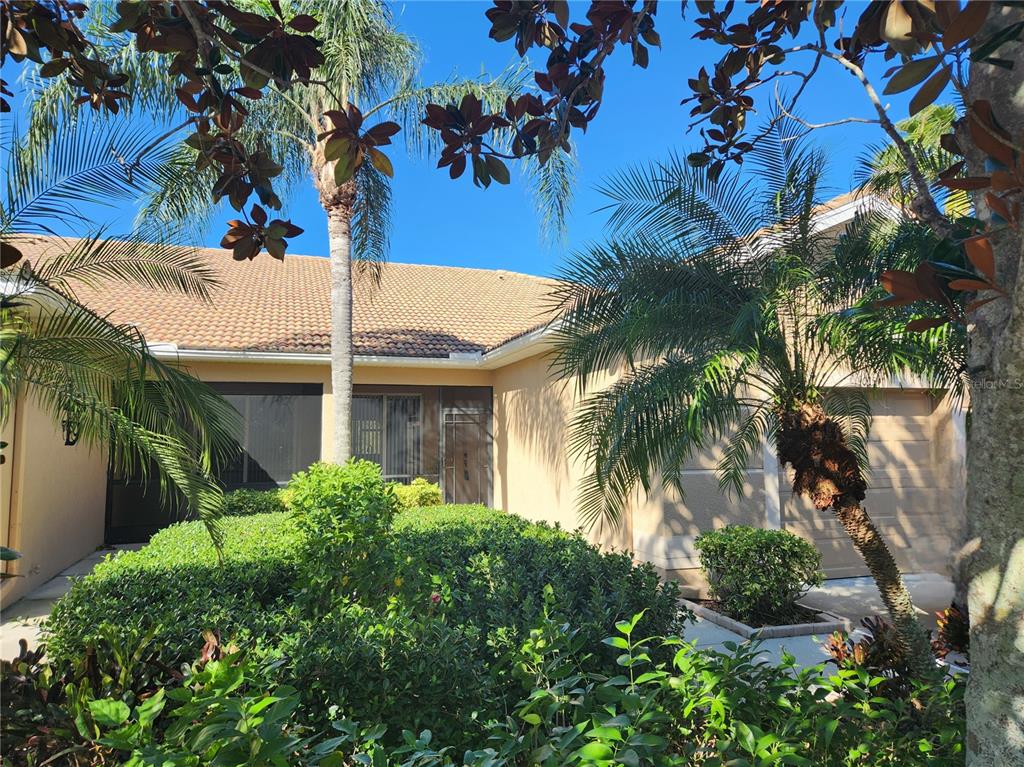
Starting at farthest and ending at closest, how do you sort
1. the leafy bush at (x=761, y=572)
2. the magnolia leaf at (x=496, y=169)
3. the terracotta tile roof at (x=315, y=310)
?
the terracotta tile roof at (x=315, y=310), the leafy bush at (x=761, y=572), the magnolia leaf at (x=496, y=169)

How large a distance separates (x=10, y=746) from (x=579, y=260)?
4660 millimetres

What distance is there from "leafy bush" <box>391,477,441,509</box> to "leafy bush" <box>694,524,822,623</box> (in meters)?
5.55

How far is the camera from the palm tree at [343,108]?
9086 millimetres

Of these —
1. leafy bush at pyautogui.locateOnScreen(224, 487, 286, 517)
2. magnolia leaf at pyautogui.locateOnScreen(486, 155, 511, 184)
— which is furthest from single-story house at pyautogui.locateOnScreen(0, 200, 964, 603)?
magnolia leaf at pyautogui.locateOnScreen(486, 155, 511, 184)

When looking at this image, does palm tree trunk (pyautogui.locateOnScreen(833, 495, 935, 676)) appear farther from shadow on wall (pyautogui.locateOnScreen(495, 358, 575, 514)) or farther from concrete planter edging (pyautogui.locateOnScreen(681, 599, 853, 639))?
shadow on wall (pyautogui.locateOnScreen(495, 358, 575, 514))

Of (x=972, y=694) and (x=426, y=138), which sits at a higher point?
(x=426, y=138)

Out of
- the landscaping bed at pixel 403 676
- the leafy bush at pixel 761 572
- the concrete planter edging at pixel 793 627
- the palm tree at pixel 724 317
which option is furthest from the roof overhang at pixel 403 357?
the landscaping bed at pixel 403 676

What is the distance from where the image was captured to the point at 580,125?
8.70 ft

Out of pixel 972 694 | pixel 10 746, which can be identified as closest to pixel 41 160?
pixel 10 746

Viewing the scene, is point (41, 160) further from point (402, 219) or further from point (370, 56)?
point (402, 219)

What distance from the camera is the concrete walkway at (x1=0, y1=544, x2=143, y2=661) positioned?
6.58 m

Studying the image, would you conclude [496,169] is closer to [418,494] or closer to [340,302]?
[340,302]

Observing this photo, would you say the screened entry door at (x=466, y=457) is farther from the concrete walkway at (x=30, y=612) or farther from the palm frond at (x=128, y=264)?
the palm frond at (x=128, y=264)

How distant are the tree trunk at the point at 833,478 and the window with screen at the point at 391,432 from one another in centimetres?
883
